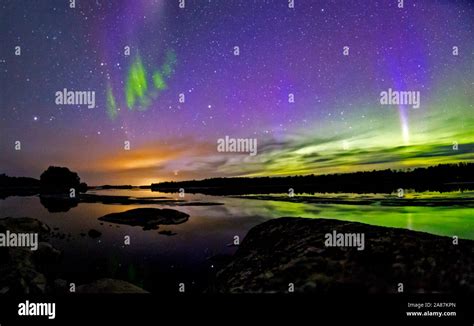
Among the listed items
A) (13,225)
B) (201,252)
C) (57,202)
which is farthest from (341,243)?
(57,202)

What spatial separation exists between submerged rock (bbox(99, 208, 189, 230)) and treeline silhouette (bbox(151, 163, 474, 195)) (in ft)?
2.96

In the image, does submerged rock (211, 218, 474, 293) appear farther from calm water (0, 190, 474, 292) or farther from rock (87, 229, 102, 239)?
rock (87, 229, 102, 239)

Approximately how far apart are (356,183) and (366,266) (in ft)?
11.0

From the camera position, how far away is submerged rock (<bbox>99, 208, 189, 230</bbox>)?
7.71 m

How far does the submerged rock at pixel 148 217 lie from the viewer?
771 cm

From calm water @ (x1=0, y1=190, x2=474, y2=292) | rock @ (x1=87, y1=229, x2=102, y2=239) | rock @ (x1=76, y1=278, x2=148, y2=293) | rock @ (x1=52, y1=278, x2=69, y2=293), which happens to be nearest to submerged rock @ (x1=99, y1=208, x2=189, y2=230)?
calm water @ (x1=0, y1=190, x2=474, y2=292)

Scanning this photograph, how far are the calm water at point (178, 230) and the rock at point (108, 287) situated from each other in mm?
291

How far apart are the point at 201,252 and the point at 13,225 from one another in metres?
4.00

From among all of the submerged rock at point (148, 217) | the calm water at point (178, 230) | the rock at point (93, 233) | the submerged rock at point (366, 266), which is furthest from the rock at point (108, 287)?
the submerged rock at point (148, 217)

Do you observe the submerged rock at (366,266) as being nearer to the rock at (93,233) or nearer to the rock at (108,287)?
the rock at (108,287)

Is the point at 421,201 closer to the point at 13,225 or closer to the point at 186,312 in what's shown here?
the point at 186,312

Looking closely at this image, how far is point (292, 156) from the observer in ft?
21.7

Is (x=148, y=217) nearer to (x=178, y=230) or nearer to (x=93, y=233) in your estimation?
(x=178, y=230)

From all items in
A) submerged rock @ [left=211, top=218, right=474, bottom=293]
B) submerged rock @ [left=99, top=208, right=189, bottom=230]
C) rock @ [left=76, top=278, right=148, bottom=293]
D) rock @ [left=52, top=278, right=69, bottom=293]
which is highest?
submerged rock @ [left=99, top=208, right=189, bottom=230]
